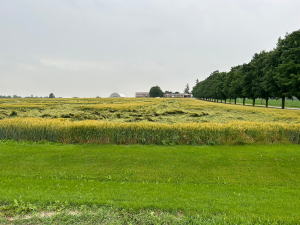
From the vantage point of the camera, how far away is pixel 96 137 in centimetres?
1238

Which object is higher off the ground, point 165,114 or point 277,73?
point 277,73

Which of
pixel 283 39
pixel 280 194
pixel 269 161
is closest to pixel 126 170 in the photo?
pixel 280 194

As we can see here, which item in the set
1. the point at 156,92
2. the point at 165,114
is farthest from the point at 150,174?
the point at 156,92

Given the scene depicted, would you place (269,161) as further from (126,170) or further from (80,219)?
(80,219)

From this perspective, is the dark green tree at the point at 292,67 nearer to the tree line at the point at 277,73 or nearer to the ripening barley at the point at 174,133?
the tree line at the point at 277,73

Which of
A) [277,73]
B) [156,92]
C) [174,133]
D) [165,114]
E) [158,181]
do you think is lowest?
[158,181]

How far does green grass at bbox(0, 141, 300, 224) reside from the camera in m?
4.97

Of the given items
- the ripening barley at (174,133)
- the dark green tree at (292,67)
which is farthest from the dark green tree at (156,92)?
the ripening barley at (174,133)

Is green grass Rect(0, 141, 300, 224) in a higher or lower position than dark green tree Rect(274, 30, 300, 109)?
lower

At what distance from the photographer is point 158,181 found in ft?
24.2

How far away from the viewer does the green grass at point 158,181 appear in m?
4.97

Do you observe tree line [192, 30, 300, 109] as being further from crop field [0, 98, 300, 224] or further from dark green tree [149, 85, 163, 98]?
dark green tree [149, 85, 163, 98]

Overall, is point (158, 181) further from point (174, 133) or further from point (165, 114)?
point (165, 114)

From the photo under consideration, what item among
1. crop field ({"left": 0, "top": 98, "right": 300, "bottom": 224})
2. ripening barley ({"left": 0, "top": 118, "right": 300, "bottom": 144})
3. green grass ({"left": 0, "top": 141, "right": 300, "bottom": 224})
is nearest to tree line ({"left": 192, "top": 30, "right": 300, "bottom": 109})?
ripening barley ({"left": 0, "top": 118, "right": 300, "bottom": 144})
